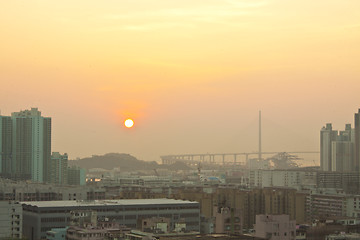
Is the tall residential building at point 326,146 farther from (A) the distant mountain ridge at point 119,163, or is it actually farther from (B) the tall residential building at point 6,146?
(A) the distant mountain ridge at point 119,163

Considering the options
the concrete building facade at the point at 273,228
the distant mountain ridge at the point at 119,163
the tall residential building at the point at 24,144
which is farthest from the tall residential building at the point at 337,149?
the concrete building facade at the point at 273,228

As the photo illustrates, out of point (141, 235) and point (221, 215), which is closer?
point (141, 235)

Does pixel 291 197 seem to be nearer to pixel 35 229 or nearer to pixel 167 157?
pixel 35 229

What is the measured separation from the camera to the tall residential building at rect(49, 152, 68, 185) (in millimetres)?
44469

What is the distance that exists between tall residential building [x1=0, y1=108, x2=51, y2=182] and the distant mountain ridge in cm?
4450

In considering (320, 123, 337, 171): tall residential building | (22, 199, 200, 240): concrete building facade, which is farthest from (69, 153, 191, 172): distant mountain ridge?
(22, 199, 200, 240): concrete building facade

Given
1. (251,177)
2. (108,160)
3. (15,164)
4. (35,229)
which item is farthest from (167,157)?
(35,229)

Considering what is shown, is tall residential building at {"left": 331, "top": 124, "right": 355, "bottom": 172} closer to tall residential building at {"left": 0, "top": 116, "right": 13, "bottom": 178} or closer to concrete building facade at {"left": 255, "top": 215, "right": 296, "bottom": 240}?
tall residential building at {"left": 0, "top": 116, "right": 13, "bottom": 178}

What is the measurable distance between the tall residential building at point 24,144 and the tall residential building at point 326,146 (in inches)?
857

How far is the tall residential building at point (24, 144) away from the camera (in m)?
42.2

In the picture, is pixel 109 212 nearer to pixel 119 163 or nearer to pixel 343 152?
pixel 343 152

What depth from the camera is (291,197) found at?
87.8ft

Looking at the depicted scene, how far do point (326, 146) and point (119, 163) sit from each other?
39059 millimetres

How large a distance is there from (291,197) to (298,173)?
2229cm
